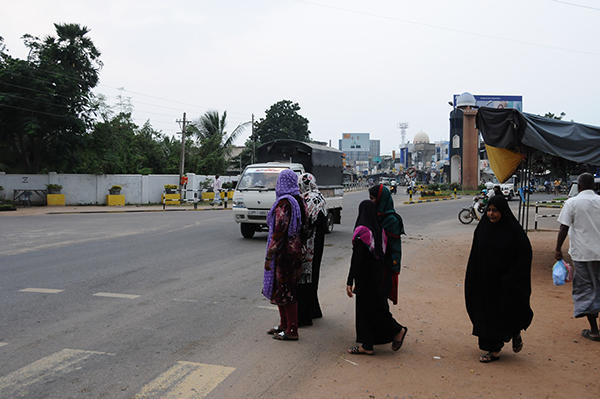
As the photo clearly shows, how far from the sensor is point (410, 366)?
454 centimetres

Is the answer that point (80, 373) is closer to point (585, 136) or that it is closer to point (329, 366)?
point (329, 366)

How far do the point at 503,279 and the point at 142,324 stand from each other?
386cm

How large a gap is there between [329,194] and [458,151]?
4958 centimetres

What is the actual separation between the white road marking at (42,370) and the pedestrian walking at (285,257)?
66.5 inches

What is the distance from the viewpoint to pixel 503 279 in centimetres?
460

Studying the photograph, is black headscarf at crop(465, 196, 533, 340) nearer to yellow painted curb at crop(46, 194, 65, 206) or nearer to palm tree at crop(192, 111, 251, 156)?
yellow painted curb at crop(46, 194, 65, 206)

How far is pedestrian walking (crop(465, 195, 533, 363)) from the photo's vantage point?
4.56 meters

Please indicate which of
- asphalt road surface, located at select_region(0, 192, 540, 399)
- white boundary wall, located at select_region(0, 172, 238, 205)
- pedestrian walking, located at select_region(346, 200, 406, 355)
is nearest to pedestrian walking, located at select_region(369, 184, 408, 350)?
pedestrian walking, located at select_region(346, 200, 406, 355)

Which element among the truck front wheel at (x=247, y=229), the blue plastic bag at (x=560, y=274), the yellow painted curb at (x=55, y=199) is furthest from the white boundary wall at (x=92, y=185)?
the blue plastic bag at (x=560, y=274)

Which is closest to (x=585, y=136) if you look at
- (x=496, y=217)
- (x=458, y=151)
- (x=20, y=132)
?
(x=496, y=217)

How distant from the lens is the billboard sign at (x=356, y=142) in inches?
4771

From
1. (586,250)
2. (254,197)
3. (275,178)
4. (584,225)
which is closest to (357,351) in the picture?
(586,250)

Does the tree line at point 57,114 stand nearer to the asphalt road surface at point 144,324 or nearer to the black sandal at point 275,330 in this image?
the asphalt road surface at point 144,324

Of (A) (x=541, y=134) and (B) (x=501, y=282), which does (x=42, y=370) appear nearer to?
(B) (x=501, y=282)
